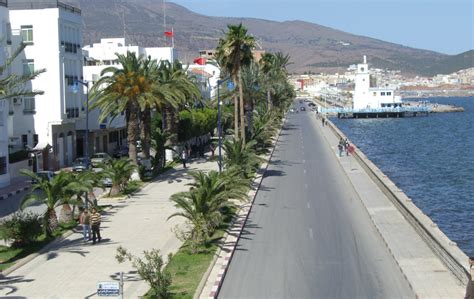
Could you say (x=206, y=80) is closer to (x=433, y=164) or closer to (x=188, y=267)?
(x=433, y=164)

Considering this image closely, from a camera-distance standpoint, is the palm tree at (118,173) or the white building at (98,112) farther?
the white building at (98,112)

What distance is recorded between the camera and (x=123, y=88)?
4200cm

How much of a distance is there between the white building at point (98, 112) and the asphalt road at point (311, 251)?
17279mm

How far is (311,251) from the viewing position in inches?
910

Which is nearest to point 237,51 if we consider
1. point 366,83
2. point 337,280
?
point 337,280

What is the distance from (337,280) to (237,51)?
3258 centimetres

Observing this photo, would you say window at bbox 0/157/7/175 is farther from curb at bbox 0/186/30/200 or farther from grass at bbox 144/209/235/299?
grass at bbox 144/209/235/299

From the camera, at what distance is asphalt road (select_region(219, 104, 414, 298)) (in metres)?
18.8

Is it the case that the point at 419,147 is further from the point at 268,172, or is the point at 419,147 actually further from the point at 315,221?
the point at 315,221

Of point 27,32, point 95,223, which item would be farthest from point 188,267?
point 27,32

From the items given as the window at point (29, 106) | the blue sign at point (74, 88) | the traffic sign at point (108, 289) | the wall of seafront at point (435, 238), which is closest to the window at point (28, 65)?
the window at point (29, 106)

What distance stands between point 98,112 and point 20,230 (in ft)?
117

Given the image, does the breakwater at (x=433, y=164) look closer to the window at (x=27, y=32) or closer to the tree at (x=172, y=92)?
the tree at (x=172, y=92)

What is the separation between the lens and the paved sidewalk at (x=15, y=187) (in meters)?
38.6
